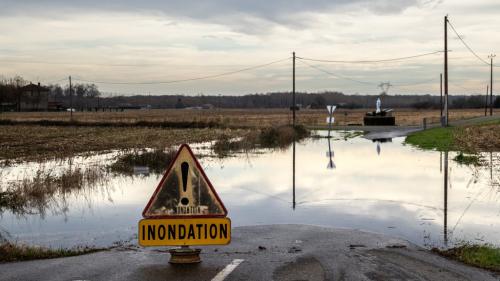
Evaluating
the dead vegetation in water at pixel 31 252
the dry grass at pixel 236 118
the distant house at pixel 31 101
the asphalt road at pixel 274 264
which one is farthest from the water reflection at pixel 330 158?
the distant house at pixel 31 101

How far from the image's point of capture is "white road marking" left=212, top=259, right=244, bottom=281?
23.2ft

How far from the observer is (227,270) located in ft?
24.5

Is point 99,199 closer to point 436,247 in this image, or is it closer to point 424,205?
point 424,205

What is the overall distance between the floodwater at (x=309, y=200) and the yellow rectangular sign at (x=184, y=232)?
1.97 m

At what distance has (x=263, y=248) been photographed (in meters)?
8.90

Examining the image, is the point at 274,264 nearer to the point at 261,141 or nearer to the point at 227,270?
the point at 227,270

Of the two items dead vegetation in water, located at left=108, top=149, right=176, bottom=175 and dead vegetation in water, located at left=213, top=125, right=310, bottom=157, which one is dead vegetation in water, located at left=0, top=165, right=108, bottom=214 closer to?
dead vegetation in water, located at left=108, top=149, right=176, bottom=175

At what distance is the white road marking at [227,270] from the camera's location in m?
7.08

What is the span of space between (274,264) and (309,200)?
6702 millimetres

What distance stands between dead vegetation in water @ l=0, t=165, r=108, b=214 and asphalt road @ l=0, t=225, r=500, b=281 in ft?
17.9

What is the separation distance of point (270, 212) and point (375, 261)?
4936 millimetres

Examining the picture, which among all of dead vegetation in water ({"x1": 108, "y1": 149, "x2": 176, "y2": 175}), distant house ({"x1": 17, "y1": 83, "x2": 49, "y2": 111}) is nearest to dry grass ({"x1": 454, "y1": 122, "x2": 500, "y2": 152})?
dead vegetation in water ({"x1": 108, "y1": 149, "x2": 176, "y2": 175})

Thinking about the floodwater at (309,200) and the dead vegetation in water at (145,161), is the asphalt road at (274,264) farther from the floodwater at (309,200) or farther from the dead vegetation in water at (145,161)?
the dead vegetation in water at (145,161)

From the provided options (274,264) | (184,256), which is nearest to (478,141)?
(274,264)
